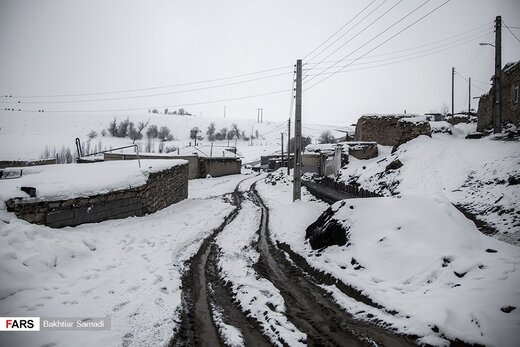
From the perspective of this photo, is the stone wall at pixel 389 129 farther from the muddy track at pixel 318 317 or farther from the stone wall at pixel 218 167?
the stone wall at pixel 218 167

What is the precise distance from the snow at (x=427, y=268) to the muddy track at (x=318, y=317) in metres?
0.25

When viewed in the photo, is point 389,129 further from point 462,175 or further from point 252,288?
point 252,288

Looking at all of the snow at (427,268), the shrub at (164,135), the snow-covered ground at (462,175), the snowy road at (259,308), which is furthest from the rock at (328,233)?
the shrub at (164,135)

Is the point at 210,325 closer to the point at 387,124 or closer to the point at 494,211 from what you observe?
the point at 494,211

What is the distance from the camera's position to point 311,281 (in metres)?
6.16

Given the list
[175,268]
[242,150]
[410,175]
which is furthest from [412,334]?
[242,150]

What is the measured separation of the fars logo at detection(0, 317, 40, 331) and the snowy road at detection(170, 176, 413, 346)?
2025 millimetres

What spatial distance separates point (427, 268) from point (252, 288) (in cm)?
346

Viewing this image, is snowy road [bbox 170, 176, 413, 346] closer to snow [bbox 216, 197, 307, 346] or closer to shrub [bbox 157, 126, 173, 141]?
snow [bbox 216, 197, 307, 346]

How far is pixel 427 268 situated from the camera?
520 cm

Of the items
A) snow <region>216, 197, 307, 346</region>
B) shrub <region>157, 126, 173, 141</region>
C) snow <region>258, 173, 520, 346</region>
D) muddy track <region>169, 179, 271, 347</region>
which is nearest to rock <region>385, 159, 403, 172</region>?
snow <region>258, 173, 520, 346</region>

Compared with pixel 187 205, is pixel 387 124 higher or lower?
higher

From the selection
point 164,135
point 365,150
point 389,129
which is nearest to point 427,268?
point 365,150

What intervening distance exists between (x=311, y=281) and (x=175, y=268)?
10.6 ft
